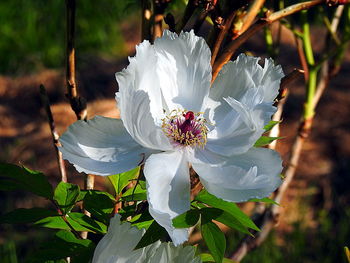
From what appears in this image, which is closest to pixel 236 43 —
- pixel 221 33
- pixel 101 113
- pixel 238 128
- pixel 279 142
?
pixel 221 33

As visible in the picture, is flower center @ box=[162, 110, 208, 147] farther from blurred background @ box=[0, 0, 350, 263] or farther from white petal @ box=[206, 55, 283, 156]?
blurred background @ box=[0, 0, 350, 263]

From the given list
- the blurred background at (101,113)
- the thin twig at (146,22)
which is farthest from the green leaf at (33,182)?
the blurred background at (101,113)

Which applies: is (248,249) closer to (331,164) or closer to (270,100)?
(270,100)

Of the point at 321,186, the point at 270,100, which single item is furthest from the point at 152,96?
the point at 321,186

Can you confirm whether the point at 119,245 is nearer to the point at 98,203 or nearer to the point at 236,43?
the point at 98,203

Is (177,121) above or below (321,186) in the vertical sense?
above

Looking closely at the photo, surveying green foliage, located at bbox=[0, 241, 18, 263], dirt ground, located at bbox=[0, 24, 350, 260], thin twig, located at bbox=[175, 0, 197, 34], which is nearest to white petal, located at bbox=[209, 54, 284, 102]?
thin twig, located at bbox=[175, 0, 197, 34]

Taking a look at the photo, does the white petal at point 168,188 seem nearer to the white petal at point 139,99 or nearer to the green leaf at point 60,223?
the white petal at point 139,99
